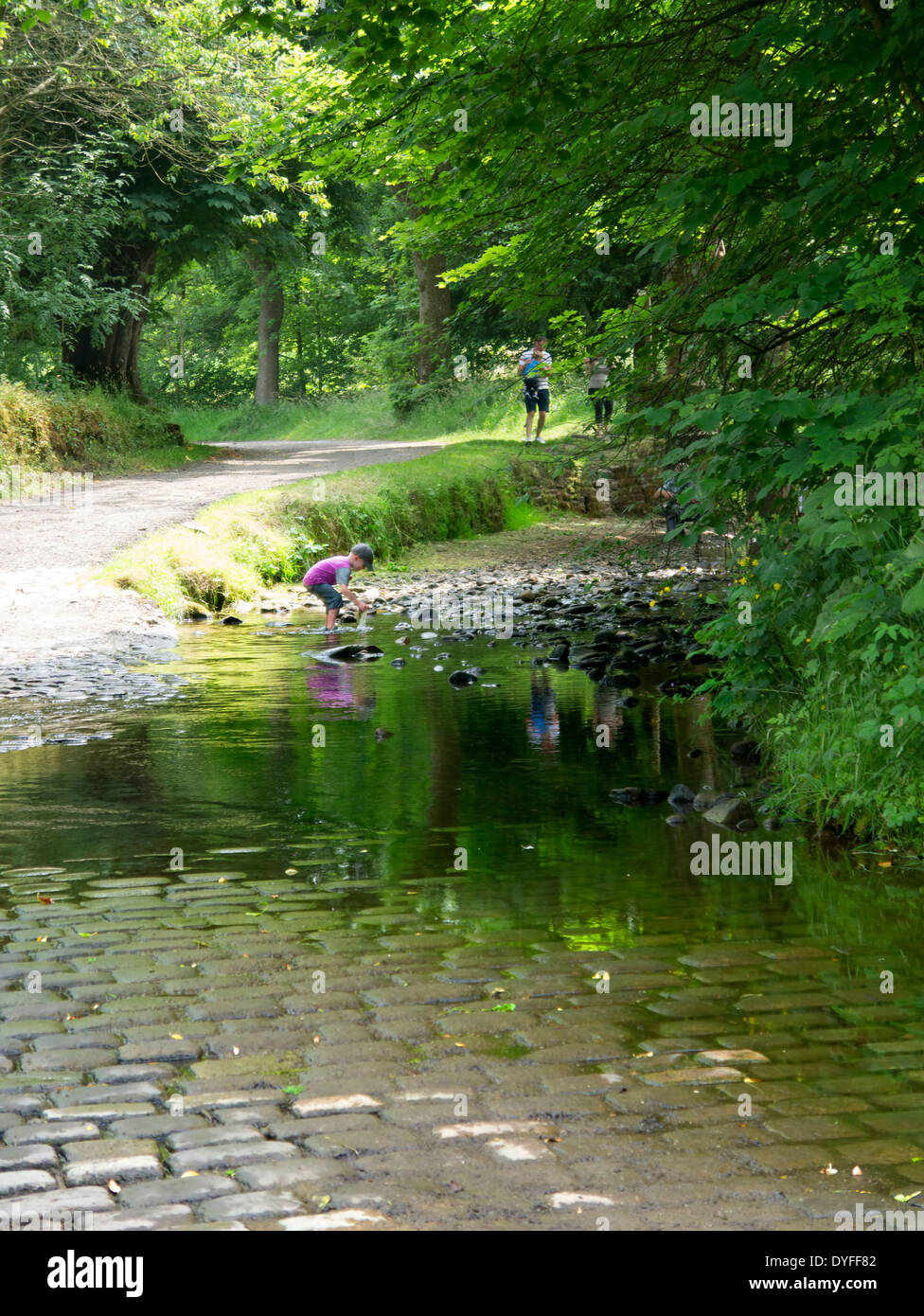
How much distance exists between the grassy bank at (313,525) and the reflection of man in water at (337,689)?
11.6 feet

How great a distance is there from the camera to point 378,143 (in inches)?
356

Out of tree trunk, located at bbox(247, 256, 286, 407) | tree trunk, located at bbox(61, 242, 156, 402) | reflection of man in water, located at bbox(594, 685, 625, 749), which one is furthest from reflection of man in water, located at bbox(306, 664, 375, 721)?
tree trunk, located at bbox(247, 256, 286, 407)

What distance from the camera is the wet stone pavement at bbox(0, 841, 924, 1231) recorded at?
11.3ft

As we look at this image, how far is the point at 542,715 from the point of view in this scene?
436 inches

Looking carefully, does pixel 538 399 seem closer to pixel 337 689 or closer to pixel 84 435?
pixel 84 435

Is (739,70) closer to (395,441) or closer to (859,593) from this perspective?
(859,593)

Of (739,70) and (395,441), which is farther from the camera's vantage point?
(395,441)

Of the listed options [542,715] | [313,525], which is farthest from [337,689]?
[313,525]

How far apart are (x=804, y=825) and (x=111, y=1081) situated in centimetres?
450

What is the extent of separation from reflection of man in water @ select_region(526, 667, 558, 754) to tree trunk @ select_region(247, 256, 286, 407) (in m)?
37.4

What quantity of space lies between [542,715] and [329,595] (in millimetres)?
5948

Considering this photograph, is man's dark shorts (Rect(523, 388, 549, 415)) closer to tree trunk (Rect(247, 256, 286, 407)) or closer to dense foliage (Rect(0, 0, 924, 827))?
dense foliage (Rect(0, 0, 924, 827))
